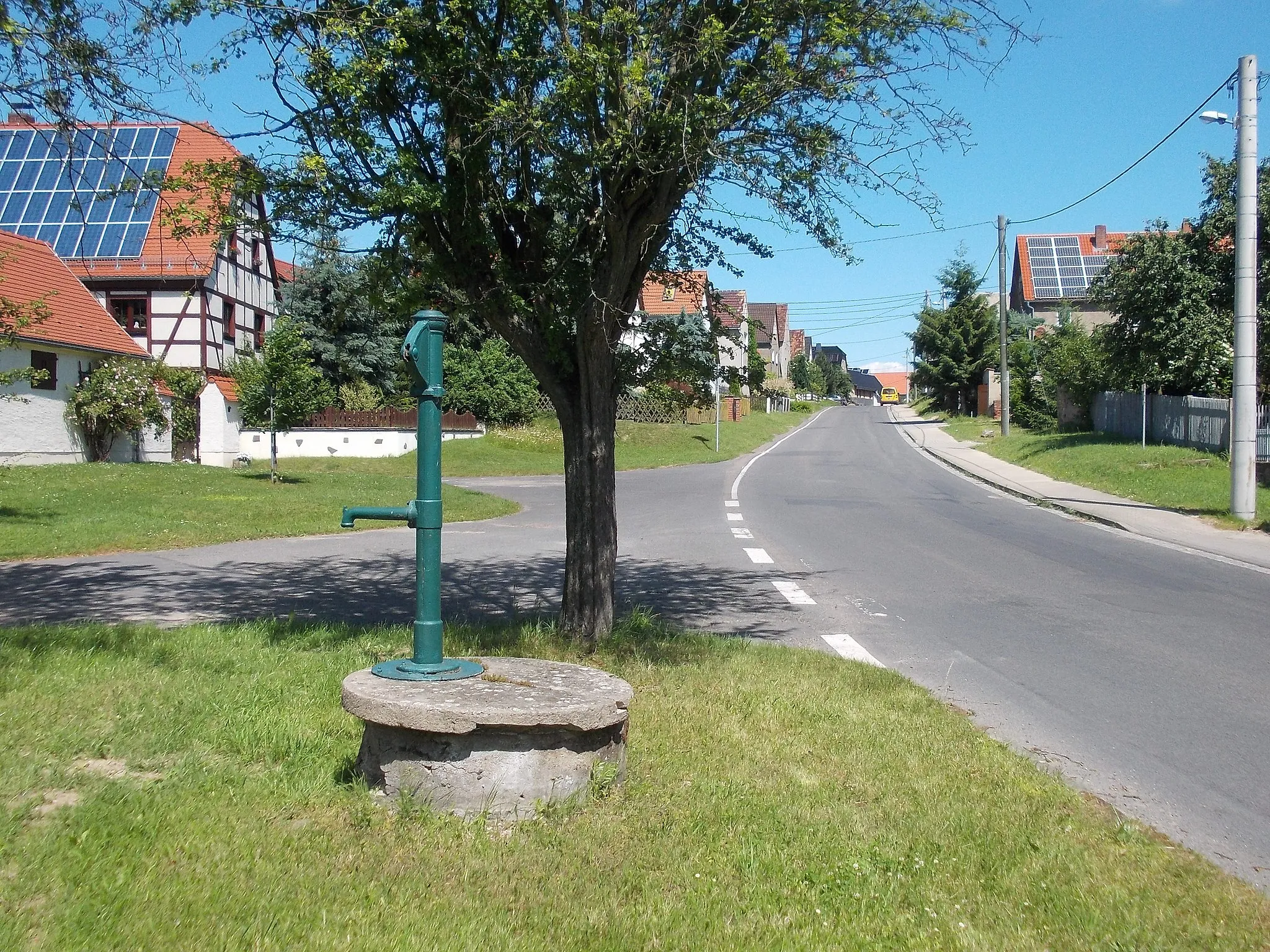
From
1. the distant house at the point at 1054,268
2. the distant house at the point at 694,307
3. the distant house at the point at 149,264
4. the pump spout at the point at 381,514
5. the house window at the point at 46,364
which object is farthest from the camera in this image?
the distant house at the point at 1054,268

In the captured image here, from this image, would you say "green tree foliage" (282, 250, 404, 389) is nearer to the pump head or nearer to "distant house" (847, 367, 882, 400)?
the pump head

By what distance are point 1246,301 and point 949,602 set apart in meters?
10.2

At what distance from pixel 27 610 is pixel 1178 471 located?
2200cm

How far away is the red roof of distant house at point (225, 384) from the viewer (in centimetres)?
3506

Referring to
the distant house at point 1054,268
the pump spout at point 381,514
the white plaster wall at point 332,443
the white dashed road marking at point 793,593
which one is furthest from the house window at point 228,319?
the distant house at point 1054,268

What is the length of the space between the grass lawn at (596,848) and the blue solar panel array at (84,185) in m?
4.02

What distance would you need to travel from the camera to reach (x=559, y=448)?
4138 centimetres

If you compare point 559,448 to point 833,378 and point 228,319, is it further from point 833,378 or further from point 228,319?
point 833,378

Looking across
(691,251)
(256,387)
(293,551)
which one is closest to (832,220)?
(691,251)

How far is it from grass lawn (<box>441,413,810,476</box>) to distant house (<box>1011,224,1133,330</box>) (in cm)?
2534

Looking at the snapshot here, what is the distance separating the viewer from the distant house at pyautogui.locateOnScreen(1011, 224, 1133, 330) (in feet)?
217

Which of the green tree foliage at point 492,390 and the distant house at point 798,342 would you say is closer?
the green tree foliage at point 492,390

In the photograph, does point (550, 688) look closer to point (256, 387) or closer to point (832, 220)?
point (832, 220)

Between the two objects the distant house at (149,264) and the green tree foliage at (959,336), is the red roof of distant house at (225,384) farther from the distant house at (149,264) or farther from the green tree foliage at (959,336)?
the green tree foliage at (959,336)
